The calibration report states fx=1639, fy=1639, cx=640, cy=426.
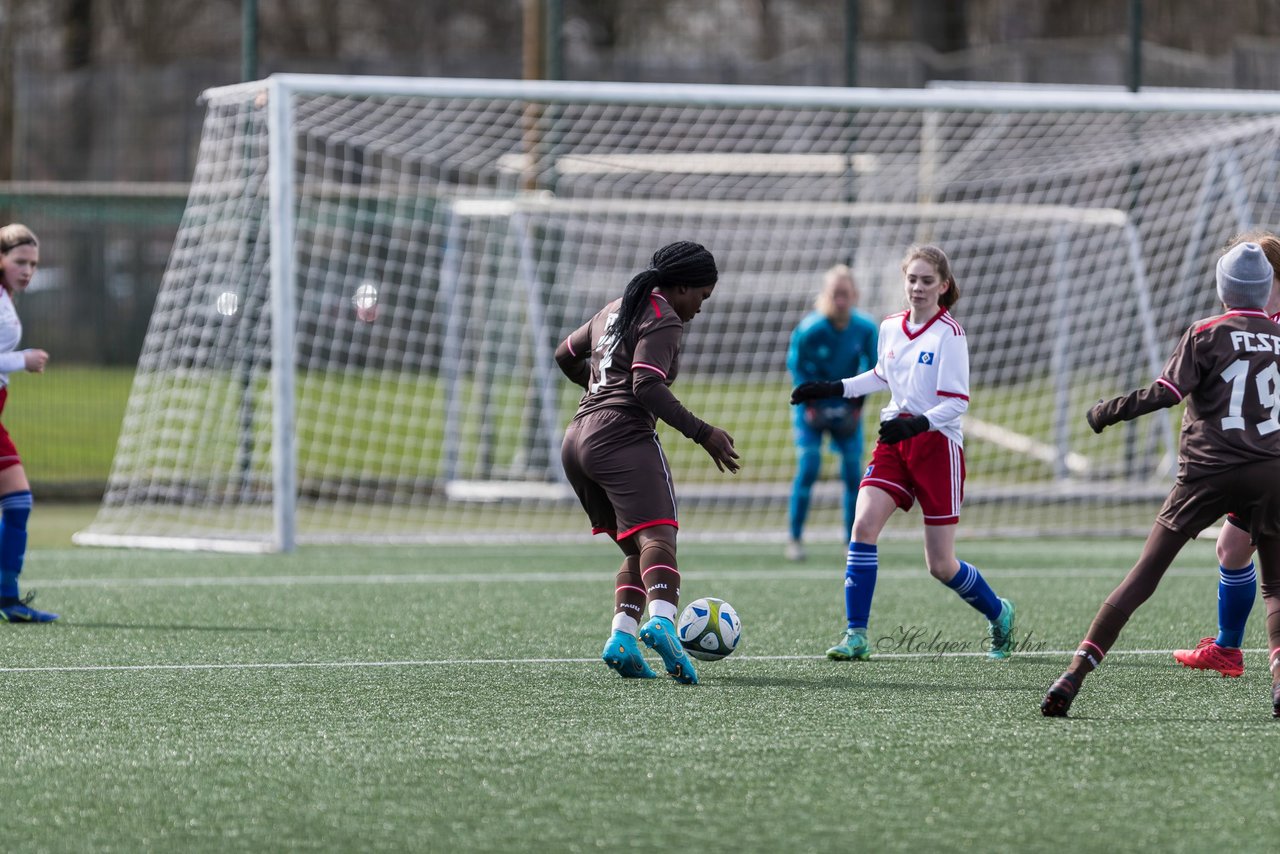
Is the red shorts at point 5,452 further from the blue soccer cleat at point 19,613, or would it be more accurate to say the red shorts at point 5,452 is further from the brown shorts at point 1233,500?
the brown shorts at point 1233,500

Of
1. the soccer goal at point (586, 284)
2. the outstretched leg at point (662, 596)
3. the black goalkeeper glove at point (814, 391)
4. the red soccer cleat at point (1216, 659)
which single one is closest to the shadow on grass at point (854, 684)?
the outstretched leg at point (662, 596)

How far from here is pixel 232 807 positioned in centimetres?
430

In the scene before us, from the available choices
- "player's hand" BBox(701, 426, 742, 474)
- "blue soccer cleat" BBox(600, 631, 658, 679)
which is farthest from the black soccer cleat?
"blue soccer cleat" BBox(600, 631, 658, 679)

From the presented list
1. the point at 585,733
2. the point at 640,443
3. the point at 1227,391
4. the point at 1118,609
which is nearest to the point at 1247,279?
the point at 1227,391

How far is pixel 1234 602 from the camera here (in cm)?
638

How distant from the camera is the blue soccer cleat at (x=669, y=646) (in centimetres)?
598

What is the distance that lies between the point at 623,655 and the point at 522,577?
358 cm

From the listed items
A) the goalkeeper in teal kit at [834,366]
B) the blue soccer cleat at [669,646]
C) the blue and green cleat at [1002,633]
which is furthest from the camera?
the goalkeeper in teal kit at [834,366]

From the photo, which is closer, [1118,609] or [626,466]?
[1118,609]

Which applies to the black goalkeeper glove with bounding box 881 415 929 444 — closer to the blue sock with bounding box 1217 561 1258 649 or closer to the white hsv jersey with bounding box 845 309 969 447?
the white hsv jersey with bounding box 845 309 969 447

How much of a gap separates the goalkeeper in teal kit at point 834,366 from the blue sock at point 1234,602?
12.1ft

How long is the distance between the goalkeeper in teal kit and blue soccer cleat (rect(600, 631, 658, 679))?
402 cm

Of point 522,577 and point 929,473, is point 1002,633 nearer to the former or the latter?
point 929,473

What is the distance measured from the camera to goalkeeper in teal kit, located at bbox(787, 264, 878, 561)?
1005 cm
